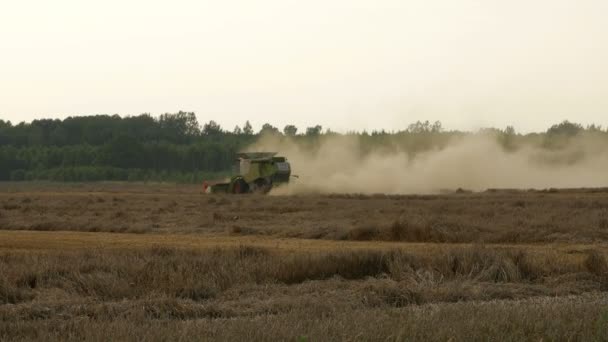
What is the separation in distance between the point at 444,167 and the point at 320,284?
51.2 m

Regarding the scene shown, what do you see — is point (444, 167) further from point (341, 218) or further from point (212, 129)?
point (212, 129)

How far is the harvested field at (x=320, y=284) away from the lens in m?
9.85

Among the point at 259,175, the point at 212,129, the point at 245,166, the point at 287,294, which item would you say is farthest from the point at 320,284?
the point at 212,129

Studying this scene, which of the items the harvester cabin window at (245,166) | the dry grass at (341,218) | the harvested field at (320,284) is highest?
the harvester cabin window at (245,166)

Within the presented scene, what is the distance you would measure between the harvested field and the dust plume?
31731mm

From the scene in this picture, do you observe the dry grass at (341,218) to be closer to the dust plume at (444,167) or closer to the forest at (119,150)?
the dust plume at (444,167)

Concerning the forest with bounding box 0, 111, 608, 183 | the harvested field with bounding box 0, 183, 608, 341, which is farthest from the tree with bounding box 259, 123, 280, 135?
the harvested field with bounding box 0, 183, 608, 341

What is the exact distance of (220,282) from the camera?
15.1 metres

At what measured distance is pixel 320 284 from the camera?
1528cm

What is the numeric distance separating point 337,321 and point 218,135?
17087 cm

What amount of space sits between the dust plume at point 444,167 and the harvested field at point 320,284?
104ft

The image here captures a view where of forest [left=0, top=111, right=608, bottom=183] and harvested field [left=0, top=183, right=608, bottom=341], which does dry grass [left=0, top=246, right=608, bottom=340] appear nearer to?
harvested field [left=0, top=183, right=608, bottom=341]

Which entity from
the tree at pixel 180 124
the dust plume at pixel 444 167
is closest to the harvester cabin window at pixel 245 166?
the dust plume at pixel 444 167

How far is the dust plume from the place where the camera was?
63.8m
